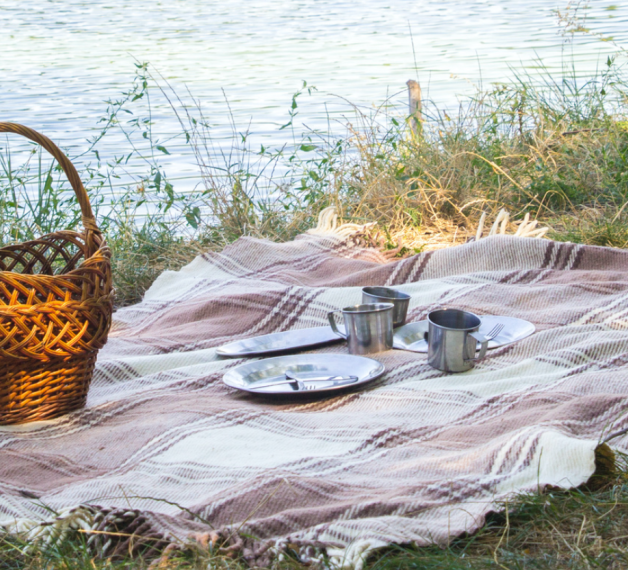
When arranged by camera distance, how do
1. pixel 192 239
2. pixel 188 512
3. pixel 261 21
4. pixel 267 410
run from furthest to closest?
pixel 261 21 < pixel 192 239 < pixel 267 410 < pixel 188 512

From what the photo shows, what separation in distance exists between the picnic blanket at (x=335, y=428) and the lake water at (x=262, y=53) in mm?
2389

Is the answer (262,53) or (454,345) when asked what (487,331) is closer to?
(454,345)

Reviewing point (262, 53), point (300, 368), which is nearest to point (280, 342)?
point (300, 368)

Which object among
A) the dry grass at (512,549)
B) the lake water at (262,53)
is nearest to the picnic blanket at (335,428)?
the dry grass at (512,549)

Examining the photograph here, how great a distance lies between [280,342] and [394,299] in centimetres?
42

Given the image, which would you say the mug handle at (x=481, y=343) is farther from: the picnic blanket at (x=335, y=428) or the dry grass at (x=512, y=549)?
the dry grass at (x=512, y=549)

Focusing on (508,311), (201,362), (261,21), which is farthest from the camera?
(261,21)

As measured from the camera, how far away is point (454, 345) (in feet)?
8.00

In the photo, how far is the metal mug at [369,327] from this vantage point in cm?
262

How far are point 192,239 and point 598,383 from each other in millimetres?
2796

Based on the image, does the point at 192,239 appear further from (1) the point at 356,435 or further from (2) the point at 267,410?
(1) the point at 356,435

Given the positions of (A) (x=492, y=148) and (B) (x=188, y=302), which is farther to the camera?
(A) (x=492, y=148)

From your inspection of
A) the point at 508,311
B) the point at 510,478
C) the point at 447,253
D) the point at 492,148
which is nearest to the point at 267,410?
the point at 510,478

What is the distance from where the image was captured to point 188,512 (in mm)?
1656
